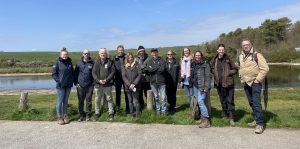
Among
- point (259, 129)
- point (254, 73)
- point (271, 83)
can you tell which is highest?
point (254, 73)

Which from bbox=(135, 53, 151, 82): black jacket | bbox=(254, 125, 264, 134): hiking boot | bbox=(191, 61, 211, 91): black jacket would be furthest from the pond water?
bbox=(254, 125, 264, 134): hiking boot

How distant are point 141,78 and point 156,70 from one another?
641mm

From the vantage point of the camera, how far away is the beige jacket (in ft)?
26.7

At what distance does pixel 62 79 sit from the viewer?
31.3ft

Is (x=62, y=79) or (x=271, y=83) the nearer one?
(x=62, y=79)

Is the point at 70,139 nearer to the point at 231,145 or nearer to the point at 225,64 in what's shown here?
the point at 231,145

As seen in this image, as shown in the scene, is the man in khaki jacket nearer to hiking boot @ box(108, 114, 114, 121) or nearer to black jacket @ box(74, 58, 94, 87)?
hiking boot @ box(108, 114, 114, 121)

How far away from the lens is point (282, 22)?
233 ft

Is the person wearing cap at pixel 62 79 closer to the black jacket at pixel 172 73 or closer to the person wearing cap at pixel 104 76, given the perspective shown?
the person wearing cap at pixel 104 76

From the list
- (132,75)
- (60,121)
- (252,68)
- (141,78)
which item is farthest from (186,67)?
(60,121)

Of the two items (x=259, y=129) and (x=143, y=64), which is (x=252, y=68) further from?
(x=143, y=64)

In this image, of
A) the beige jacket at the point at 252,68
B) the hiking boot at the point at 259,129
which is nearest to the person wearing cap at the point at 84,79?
the beige jacket at the point at 252,68

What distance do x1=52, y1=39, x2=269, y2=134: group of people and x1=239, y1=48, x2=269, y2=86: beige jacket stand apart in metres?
0.05

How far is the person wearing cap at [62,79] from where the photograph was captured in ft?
31.3
